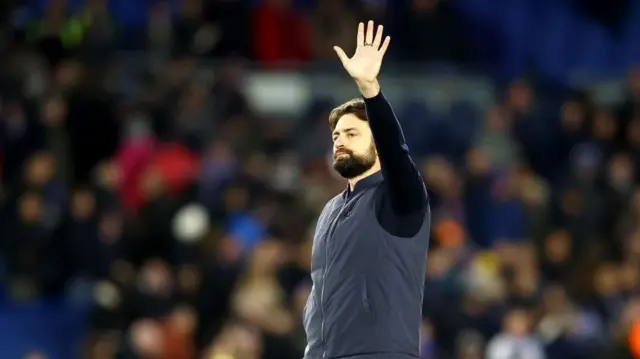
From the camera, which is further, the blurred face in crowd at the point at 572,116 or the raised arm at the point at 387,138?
the blurred face in crowd at the point at 572,116

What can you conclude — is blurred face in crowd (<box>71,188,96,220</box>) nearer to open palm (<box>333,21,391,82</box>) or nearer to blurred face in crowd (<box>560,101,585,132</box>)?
blurred face in crowd (<box>560,101,585,132</box>)

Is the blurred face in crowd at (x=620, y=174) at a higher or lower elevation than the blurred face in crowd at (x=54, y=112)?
lower

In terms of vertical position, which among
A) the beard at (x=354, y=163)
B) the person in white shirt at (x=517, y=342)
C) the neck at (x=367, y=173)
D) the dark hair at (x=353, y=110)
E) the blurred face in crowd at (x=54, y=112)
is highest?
the dark hair at (x=353, y=110)

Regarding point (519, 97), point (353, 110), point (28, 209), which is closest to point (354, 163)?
point (353, 110)

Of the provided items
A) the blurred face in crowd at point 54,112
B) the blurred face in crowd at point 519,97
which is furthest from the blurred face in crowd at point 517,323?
the blurred face in crowd at point 54,112

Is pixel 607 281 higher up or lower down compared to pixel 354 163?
lower down

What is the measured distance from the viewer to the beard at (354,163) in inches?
223

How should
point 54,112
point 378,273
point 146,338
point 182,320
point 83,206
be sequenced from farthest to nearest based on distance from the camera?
point 54,112, point 83,206, point 182,320, point 146,338, point 378,273

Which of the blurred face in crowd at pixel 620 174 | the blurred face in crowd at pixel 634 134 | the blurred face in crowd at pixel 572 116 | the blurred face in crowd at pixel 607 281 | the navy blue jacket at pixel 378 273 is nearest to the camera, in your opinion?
the navy blue jacket at pixel 378 273

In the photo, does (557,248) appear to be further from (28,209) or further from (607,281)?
(28,209)

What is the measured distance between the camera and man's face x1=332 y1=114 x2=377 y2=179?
5672 mm

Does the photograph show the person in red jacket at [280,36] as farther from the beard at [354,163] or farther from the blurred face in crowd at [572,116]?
the beard at [354,163]

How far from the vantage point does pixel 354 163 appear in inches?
223

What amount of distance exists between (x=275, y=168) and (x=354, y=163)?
26.8 feet
